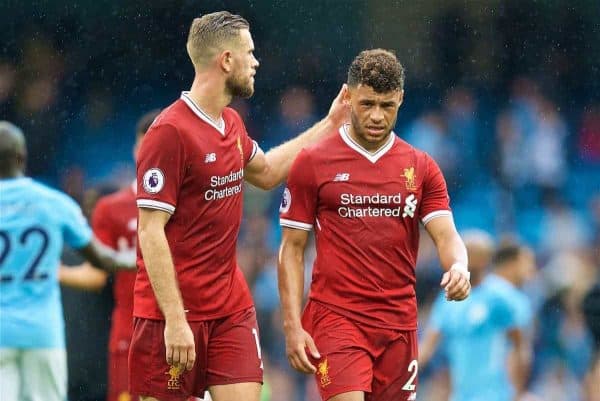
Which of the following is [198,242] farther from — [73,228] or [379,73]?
[73,228]

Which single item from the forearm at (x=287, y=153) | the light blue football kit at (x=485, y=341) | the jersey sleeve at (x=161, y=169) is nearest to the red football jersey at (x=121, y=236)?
the light blue football kit at (x=485, y=341)

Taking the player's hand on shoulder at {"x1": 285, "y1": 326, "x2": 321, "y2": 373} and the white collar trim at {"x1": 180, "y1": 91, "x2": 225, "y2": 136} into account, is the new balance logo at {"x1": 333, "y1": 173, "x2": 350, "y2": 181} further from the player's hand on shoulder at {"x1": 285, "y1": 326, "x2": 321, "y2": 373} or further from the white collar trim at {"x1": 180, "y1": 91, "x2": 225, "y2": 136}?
the player's hand on shoulder at {"x1": 285, "y1": 326, "x2": 321, "y2": 373}

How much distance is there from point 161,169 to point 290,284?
2.50ft

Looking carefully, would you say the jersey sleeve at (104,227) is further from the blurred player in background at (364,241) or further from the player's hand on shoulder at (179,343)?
the player's hand on shoulder at (179,343)

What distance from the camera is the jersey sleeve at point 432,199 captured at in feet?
19.5

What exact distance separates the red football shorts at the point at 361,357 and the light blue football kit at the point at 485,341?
A: 9.45 feet

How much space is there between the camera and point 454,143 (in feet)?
40.5

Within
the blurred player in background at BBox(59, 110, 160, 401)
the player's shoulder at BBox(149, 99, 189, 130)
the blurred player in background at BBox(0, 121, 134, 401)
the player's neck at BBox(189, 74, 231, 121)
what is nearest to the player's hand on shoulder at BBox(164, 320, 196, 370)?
the player's shoulder at BBox(149, 99, 189, 130)

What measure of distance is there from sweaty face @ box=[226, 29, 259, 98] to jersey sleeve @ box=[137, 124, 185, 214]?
0.36 m

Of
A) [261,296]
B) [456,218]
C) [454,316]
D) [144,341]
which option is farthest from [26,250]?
[456,218]

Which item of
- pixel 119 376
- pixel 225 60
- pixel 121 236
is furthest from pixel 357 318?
pixel 119 376

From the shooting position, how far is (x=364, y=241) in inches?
230

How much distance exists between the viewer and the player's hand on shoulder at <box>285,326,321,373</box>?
18.8 ft

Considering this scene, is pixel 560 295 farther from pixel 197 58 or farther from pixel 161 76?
pixel 197 58
